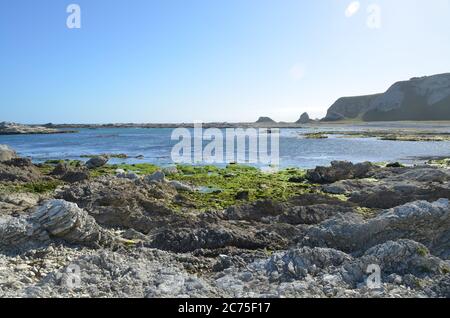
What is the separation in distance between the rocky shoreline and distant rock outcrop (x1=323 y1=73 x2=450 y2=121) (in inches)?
6428

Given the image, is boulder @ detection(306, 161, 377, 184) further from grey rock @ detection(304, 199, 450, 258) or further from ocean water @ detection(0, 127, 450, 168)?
grey rock @ detection(304, 199, 450, 258)

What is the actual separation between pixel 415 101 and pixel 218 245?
183 metres

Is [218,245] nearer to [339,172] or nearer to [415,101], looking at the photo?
[339,172]

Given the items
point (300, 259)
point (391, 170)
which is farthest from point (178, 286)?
point (391, 170)

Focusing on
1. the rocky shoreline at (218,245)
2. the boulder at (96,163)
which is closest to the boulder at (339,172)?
the rocky shoreline at (218,245)

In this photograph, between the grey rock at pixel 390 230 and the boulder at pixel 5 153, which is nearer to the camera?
the grey rock at pixel 390 230

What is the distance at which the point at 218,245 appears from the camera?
43.6ft

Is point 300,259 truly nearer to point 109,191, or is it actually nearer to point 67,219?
point 67,219

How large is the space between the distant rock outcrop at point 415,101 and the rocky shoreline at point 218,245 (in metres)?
163

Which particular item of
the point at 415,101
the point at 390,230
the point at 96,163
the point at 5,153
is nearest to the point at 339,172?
the point at 390,230

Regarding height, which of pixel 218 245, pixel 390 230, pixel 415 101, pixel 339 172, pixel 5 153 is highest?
pixel 415 101

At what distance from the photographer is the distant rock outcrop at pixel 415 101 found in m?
167

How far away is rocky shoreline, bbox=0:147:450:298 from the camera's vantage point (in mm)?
9562

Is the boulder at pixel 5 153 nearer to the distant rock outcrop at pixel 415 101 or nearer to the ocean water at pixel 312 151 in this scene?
the ocean water at pixel 312 151
